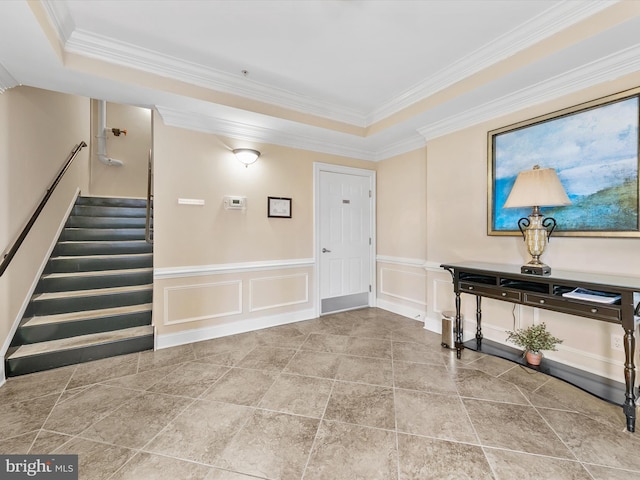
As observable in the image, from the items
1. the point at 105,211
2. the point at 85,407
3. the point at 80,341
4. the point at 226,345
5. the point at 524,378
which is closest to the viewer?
the point at 85,407

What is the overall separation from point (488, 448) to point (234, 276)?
2900 millimetres

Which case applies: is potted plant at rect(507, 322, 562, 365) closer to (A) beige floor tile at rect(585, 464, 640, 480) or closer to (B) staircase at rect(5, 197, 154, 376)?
(A) beige floor tile at rect(585, 464, 640, 480)

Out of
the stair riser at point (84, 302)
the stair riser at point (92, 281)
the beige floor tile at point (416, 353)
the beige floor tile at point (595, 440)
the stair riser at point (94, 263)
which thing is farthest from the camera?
the stair riser at point (94, 263)

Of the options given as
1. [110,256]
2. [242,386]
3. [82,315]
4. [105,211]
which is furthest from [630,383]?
[105,211]

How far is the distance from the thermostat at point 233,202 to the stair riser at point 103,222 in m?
1.91

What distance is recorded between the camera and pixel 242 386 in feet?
7.59

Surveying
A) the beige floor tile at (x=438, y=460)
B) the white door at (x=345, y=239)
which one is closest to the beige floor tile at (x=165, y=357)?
the white door at (x=345, y=239)

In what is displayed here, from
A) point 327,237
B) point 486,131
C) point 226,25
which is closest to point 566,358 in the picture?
point 486,131

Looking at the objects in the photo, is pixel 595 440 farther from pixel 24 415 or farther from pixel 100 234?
pixel 100 234

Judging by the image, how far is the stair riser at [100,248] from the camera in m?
3.52

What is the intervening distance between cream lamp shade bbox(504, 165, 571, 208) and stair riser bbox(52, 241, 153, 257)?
14.8 ft

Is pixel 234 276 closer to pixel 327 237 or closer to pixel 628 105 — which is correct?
pixel 327 237

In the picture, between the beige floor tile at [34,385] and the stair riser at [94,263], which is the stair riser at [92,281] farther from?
the beige floor tile at [34,385]

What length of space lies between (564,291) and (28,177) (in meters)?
4.99
